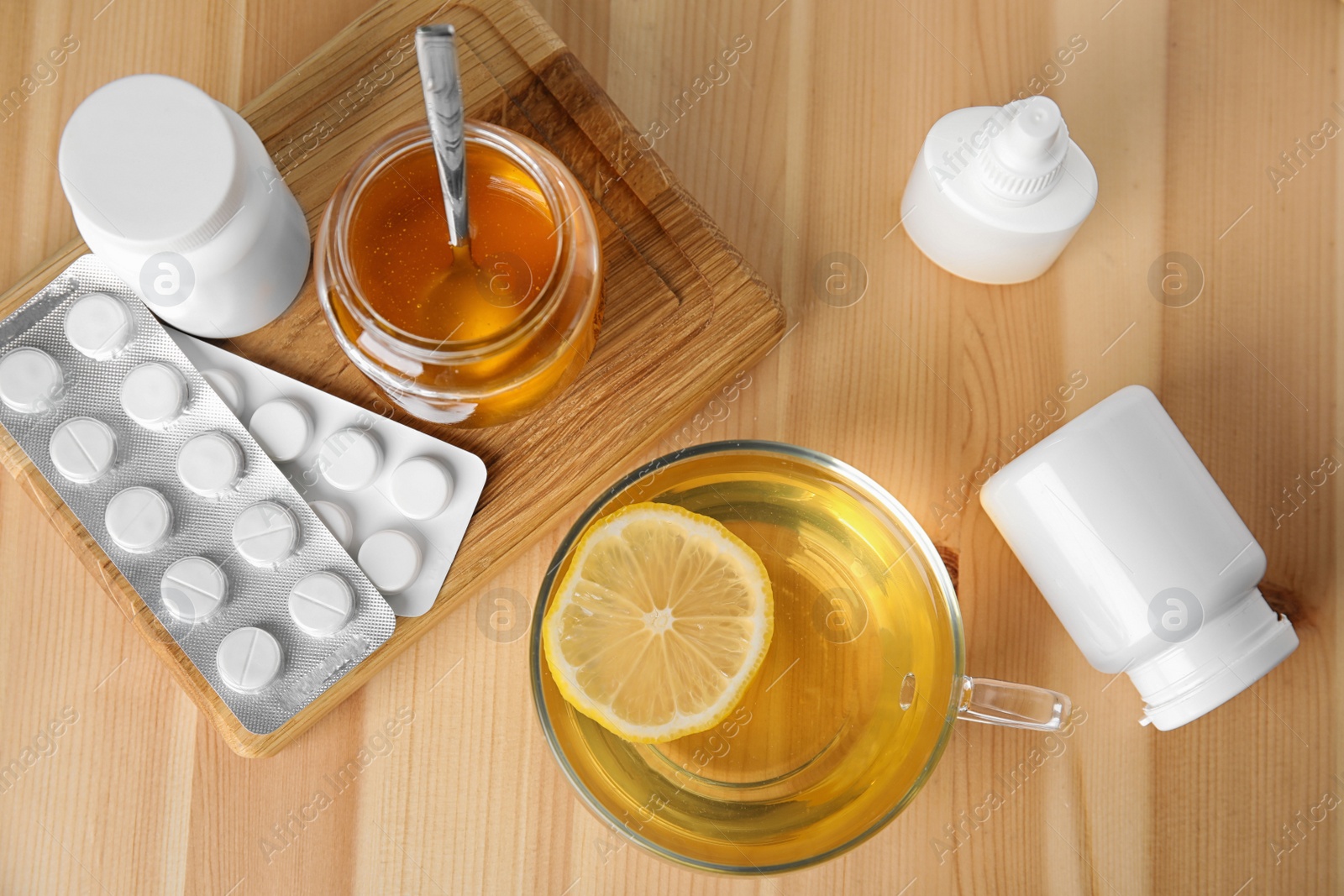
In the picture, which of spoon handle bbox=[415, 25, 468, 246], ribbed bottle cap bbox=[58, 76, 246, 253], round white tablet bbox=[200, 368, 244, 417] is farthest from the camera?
round white tablet bbox=[200, 368, 244, 417]

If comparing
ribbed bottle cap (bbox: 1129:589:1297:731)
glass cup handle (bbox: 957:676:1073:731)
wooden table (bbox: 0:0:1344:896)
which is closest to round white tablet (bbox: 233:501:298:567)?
wooden table (bbox: 0:0:1344:896)

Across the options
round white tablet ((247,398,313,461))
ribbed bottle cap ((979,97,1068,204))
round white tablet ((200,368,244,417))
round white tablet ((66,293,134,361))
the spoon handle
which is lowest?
round white tablet ((247,398,313,461))

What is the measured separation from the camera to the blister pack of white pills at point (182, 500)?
59cm

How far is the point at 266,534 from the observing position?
0.59 metres

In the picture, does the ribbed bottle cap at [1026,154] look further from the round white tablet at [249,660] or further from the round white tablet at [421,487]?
the round white tablet at [249,660]

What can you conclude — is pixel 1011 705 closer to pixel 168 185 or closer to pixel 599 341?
pixel 599 341

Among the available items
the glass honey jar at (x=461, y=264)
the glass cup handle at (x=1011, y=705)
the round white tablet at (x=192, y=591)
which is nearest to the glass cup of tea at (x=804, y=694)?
the glass cup handle at (x=1011, y=705)

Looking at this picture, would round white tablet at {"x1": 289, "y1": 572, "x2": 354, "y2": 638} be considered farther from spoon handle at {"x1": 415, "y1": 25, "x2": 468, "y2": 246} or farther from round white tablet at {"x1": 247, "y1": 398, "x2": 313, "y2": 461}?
spoon handle at {"x1": 415, "y1": 25, "x2": 468, "y2": 246}

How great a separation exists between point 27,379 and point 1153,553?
0.69 m

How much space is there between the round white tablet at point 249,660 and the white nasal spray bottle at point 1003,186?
49 cm

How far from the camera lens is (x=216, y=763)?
636mm

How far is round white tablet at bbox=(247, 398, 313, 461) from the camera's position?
1.97ft

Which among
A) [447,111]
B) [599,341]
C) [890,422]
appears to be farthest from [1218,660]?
[447,111]

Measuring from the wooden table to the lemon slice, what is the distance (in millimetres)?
82
